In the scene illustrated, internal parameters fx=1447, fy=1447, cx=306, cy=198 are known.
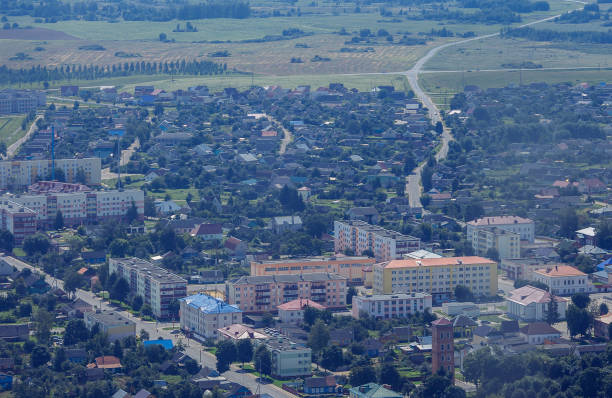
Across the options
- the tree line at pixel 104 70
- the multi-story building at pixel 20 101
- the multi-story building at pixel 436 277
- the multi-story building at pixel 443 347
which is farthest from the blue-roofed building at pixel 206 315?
the tree line at pixel 104 70

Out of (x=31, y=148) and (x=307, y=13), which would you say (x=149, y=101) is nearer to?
(x=31, y=148)

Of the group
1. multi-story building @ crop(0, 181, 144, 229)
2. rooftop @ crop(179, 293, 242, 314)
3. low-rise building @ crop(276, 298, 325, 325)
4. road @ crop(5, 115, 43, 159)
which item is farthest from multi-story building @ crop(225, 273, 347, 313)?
road @ crop(5, 115, 43, 159)

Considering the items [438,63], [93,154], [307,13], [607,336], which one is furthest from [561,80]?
[607,336]

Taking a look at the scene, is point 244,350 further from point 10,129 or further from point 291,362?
point 10,129

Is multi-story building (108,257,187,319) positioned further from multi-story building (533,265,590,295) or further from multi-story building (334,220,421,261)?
multi-story building (533,265,590,295)

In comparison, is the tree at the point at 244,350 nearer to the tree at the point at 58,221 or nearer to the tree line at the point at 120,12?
the tree at the point at 58,221

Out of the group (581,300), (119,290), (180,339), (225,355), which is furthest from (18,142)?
(225,355)

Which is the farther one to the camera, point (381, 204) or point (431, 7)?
point (431, 7)
